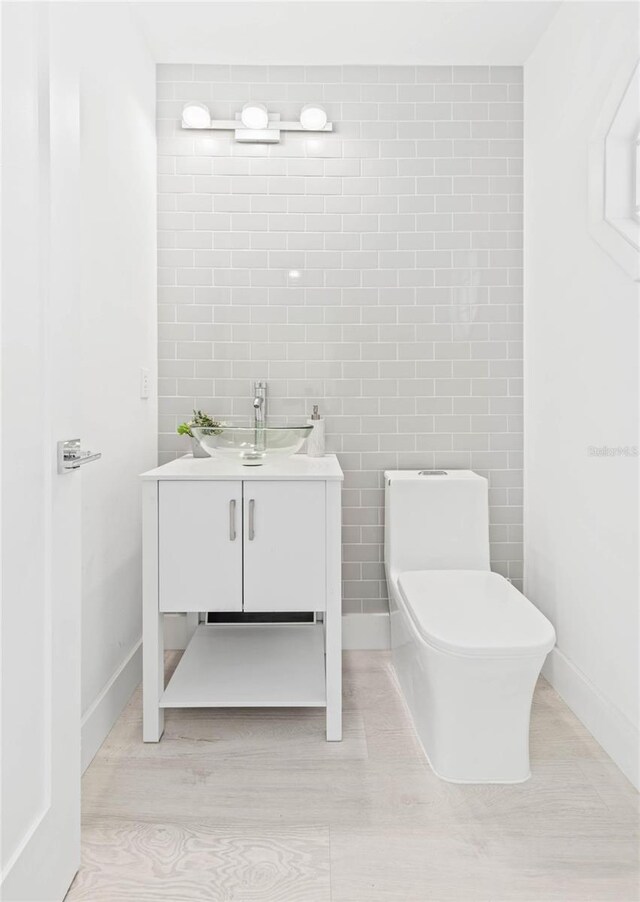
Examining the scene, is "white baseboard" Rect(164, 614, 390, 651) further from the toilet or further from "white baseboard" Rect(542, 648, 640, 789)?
"white baseboard" Rect(542, 648, 640, 789)

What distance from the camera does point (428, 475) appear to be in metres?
2.38

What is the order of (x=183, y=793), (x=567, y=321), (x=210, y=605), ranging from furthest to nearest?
(x=567, y=321) → (x=210, y=605) → (x=183, y=793)

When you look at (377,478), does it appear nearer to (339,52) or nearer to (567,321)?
(567,321)

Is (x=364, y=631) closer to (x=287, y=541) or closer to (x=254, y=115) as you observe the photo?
(x=287, y=541)

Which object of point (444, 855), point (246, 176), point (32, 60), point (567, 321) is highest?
point (246, 176)

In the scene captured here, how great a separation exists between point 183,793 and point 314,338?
1.71m

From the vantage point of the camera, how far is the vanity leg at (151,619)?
1.83m

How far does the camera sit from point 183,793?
1.62 m

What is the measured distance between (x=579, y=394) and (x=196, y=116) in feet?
6.04

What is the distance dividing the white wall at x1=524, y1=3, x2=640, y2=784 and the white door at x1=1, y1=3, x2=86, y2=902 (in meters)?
1.48

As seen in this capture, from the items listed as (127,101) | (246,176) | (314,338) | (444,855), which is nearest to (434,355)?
(314,338)

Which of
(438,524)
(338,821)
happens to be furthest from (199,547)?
(438,524)

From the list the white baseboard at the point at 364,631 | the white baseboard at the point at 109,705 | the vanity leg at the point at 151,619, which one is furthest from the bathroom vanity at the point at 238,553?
the white baseboard at the point at 364,631

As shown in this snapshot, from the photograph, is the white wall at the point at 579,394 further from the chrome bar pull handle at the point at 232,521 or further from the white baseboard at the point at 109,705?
the white baseboard at the point at 109,705
